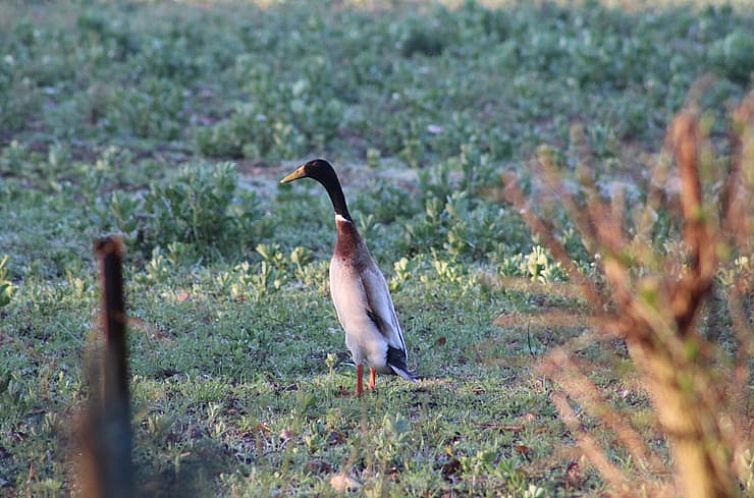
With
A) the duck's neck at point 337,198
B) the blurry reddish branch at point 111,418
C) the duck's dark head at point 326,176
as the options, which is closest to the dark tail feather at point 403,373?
the duck's neck at point 337,198

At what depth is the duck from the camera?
502 cm

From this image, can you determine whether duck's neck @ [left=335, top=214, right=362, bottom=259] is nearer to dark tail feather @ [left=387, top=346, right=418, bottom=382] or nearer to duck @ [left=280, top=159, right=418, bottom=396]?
duck @ [left=280, top=159, right=418, bottom=396]

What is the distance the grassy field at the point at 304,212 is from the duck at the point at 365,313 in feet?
0.56

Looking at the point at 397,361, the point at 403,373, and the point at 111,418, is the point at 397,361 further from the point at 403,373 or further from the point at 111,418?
the point at 111,418

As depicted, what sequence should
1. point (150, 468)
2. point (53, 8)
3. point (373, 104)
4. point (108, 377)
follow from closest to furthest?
1. point (108, 377)
2. point (150, 468)
3. point (373, 104)
4. point (53, 8)

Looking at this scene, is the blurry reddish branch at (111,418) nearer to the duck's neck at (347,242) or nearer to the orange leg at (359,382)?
the orange leg at (359,382)

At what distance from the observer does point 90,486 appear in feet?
7.18

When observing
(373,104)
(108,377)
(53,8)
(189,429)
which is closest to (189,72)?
(373,104)

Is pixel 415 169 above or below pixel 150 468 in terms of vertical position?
below

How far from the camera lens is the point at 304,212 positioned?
8164mm

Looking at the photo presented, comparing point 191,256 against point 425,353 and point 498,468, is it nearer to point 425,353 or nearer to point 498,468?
point 425,353

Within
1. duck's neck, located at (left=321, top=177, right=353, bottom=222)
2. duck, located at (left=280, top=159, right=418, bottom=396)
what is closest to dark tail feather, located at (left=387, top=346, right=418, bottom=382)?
duck, located at (left=280, top=159, right=418, bottom=396)

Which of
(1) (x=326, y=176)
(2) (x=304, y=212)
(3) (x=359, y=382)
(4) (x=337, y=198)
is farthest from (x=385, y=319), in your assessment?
(2) (x=304, y=212)

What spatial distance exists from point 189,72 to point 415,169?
116 inches
